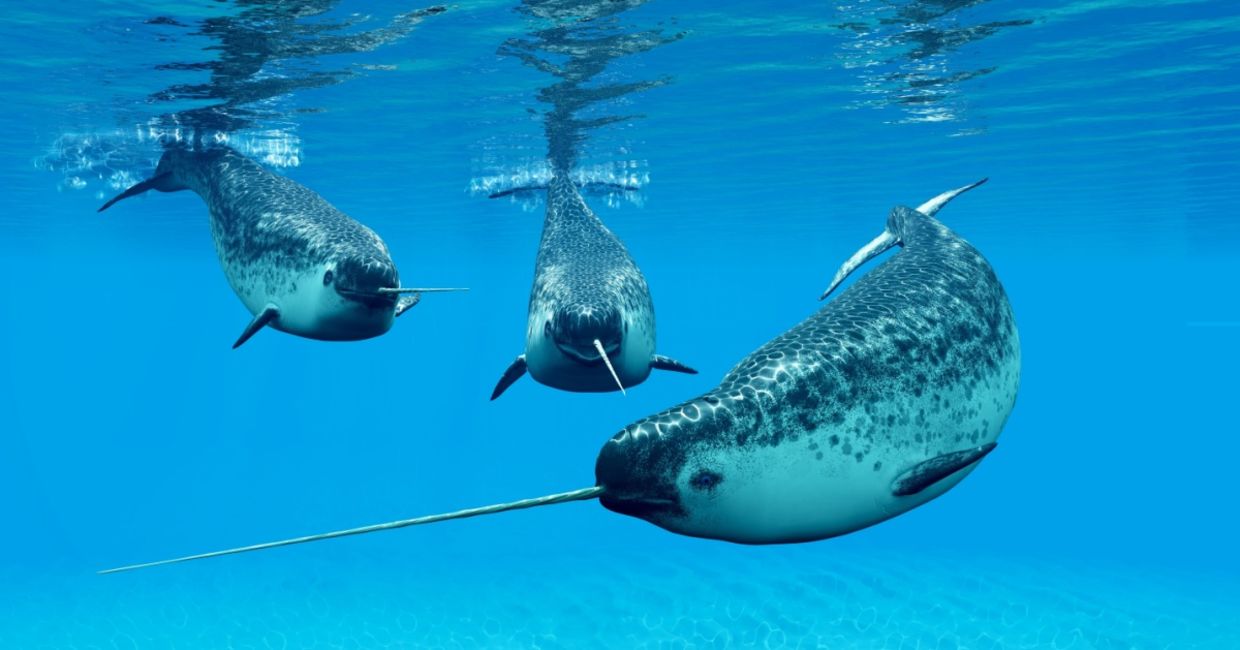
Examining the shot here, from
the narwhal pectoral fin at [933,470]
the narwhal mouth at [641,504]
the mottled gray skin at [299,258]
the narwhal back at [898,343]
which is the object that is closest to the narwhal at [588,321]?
the mottled gray skin at [299,258]

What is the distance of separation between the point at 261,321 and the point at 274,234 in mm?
1109

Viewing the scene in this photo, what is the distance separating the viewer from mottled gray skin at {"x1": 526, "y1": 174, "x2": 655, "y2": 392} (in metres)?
8.00

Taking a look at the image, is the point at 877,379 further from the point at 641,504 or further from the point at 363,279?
the point at 363,279

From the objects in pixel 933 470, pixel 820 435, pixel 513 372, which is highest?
pixel 820 435

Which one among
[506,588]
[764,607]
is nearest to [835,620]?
[764,607]

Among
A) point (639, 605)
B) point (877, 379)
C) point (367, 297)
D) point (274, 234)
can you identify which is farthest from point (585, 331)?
point (639, 605)

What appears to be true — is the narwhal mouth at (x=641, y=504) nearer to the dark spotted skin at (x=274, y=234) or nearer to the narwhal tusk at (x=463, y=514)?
the narwhal tusk at (x=463, y=514)

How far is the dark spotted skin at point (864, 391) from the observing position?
414cm

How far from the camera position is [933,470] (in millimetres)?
4383

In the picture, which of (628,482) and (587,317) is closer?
(628,482)

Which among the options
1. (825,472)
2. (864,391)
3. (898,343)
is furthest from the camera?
(898,343)

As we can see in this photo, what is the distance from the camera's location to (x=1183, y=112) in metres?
19.1

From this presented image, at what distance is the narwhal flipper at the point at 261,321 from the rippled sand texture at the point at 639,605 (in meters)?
17.1

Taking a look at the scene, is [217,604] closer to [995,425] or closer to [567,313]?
[567,313]
